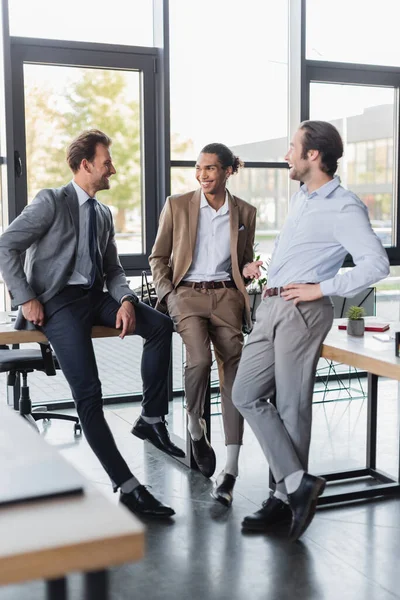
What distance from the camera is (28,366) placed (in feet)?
14.7

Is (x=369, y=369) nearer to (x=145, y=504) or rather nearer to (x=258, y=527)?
(x=258, y=527)

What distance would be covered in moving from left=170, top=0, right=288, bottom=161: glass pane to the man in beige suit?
1.88 m

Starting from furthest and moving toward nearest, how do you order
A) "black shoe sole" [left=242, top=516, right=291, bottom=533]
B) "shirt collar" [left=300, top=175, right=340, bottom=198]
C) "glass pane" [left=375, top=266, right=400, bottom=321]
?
"glass pane" [left=375, top=266, right=400, bottom=321] < "black shoe sole" [left=242, top=516, right=291, bottom=533] < "shirt collar" [left=300, top=175, right=340, bottom=198]

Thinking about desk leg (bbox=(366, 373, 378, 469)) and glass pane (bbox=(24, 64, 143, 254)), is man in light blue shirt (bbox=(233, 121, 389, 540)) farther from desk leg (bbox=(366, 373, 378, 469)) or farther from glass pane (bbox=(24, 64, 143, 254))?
glass pane (bbox=(24, 64, 143, 254))

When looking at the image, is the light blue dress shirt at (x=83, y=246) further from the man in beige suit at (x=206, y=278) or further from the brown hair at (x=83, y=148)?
the man in beige suit at (x=206, y=278)

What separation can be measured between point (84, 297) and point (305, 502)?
136cm

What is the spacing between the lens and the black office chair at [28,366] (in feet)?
14.3

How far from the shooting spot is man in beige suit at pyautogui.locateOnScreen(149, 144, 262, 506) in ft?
12.8

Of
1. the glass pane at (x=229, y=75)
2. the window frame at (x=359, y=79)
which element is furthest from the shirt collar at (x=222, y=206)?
the window frame at (x=359, y=79)

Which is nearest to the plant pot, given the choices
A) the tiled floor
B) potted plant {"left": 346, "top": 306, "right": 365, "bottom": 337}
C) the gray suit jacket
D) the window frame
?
potted plant {"left": 346, "top": 306, "right": 365, "bottom": 337}

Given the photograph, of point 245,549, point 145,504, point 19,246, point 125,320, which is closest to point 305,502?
point 245,549

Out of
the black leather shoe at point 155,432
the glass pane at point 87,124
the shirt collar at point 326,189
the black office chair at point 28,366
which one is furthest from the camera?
the glass pane at point 87,124

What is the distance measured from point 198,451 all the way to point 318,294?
4.20 ft

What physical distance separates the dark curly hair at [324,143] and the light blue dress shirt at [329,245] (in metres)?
0.07
